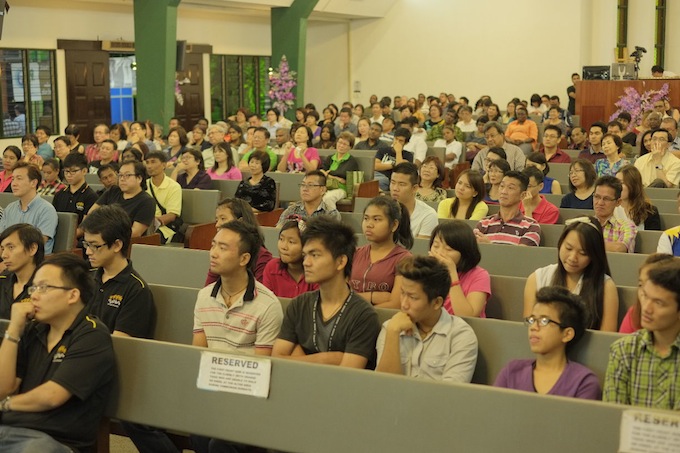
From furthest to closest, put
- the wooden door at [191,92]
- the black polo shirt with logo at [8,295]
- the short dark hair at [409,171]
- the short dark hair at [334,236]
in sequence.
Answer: the wooden door at [191,92] → the short dark hair at [409,171] → the black polo shirt with logo at [8,295] → the short dark hair at [334,236]

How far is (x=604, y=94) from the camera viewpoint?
49.0ft

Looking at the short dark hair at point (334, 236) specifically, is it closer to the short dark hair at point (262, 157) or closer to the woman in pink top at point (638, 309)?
the woman in pink top at point (638, 309)

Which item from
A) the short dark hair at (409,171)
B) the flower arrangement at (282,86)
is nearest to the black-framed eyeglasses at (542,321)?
the short dark hair at (409,171)

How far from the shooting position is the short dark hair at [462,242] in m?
3.99

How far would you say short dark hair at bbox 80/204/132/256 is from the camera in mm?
3938

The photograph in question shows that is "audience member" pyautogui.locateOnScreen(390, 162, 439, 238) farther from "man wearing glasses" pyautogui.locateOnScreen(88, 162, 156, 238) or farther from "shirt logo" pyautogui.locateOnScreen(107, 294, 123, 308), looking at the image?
"shirt logo" pyautogui.locateOnScreen(107, 294, 123, 308)

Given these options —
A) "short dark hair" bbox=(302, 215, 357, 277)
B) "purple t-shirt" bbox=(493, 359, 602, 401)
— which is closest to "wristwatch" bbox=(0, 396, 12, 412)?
"short dark hair" bbox=(302, 215, 357, 277)

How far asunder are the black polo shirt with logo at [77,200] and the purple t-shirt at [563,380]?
177 inches

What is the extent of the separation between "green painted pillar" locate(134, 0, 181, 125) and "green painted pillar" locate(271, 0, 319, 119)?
12.5 ft

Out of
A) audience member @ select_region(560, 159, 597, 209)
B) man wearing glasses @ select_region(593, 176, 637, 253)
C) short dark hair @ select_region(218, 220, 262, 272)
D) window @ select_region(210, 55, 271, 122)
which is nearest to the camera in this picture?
short dark hair @ select_region(218, 220, 262, 272)

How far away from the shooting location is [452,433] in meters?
2.79

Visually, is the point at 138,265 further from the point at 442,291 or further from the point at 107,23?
the point at 107,23

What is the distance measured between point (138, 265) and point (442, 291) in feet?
7.67

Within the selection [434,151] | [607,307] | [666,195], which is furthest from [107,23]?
[607,307]
